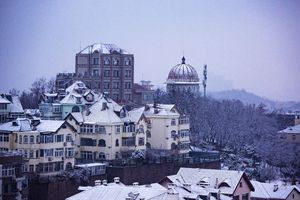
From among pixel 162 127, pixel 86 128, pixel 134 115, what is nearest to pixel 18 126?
pixel 86 128

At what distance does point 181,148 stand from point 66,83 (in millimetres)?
7481

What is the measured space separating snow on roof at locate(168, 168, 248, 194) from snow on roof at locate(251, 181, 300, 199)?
1.68 metres

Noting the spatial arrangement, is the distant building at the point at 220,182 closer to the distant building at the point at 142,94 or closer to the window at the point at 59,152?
the window at the point at 59,152

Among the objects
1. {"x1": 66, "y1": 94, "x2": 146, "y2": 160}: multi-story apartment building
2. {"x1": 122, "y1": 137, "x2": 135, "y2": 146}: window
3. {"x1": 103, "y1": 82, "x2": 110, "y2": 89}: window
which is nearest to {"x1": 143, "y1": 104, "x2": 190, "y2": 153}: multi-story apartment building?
{"x1": 122, "y1": 137, "x2": 135, "y2": 146}: window

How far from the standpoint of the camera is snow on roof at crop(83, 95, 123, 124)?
30.3 metres

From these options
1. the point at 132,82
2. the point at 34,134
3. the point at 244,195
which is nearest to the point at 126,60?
the point at 132,82

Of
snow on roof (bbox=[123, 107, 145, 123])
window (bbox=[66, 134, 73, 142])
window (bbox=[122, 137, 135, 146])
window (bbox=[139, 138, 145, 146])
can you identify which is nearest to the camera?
window (bbox=[66, 134, 73, 142])

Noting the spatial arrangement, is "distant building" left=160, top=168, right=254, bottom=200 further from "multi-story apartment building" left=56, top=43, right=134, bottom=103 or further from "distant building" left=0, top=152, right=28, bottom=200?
"multi-story apartment building" left=56, top=43, right=134, bottom=103

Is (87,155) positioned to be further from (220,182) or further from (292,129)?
(292,129)

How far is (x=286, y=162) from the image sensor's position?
117 ft

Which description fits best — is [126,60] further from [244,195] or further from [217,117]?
[244,195]

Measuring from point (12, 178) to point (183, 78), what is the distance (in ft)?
81.7

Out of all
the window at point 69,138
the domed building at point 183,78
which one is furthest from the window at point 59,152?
the domed building at point 183,78

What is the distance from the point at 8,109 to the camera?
29.5m
